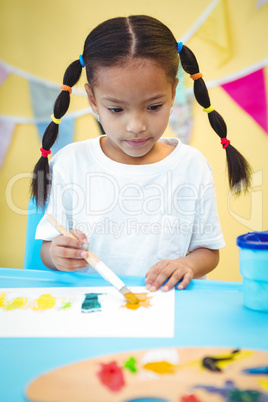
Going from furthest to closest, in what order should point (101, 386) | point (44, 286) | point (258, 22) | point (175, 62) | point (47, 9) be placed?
point (47, 9)
point (258, 22)
point (175, 62)
point (44, 286)
point (101, 386)

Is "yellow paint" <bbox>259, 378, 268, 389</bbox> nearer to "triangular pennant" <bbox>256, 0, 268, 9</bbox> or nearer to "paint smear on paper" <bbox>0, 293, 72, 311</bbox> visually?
"paint smear on paper" <bbox>0, 293, 72, 311</bbox>

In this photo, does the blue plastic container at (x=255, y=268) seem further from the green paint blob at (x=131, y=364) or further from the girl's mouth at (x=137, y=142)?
the girl's mouth at (x=137, y=142)

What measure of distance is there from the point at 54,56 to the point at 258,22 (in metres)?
0.79

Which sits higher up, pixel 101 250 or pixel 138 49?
pixel 138 49

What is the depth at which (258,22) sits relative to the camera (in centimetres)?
158

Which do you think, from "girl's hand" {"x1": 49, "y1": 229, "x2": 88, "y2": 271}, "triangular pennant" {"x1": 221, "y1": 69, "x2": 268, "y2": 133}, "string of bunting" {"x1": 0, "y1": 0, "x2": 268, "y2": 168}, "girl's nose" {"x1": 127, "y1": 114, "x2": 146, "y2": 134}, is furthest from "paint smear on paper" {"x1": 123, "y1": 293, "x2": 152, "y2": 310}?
"triangular pennant" {"x1": 221, "y1": 69, "x2": 268, "y2": 133}

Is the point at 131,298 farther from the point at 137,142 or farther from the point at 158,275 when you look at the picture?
the point at 137,142

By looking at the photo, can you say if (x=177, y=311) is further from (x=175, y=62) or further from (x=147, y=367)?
(x=175, y=62)

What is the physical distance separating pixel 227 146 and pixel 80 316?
46 centimetres

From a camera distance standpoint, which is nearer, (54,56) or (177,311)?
(177,311)

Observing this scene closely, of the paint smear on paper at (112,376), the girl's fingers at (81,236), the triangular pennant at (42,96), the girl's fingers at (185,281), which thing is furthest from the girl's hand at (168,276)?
the triangular pennant at (42,96)

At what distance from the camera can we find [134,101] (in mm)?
688

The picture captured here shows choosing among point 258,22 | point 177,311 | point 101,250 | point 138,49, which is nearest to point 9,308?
point 177,311

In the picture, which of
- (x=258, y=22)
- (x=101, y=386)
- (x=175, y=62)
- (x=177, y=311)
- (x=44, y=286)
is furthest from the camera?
(x=258, y=22)
